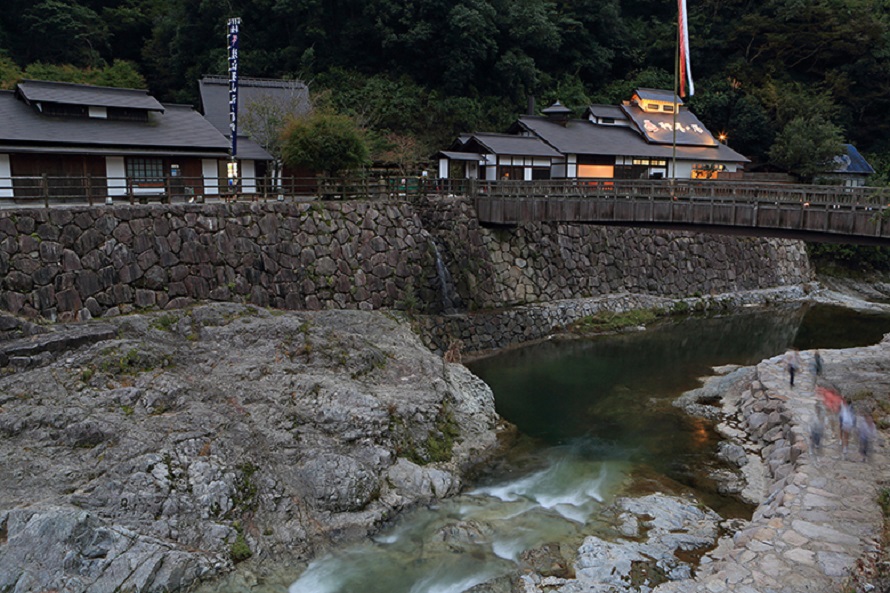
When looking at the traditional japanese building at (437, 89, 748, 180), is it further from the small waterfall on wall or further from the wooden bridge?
the small waterfall on wall

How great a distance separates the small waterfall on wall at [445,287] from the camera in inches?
1099

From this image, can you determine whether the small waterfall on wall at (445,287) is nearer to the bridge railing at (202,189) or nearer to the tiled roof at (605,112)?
the bridge railing at (202,189)

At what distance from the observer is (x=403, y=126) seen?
4953 centimetres

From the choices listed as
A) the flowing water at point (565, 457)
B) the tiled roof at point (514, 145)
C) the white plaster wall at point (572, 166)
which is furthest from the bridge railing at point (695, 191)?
the white plaster wall at point (572, 166)

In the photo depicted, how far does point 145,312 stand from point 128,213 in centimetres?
314

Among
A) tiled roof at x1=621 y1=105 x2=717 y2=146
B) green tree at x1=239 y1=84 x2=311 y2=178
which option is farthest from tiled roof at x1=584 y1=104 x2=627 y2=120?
green tree at x1=239 y1=84 x2=311 y2=178

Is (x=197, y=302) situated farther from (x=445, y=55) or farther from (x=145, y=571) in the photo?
(x=445, y=55)

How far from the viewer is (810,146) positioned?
4750cm

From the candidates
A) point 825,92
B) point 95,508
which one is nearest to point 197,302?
point 95,508

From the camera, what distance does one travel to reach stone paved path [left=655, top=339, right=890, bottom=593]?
Result: 1088cm

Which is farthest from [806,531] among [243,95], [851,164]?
[851,164]

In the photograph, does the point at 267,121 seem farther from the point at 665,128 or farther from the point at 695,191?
the point at 665,128

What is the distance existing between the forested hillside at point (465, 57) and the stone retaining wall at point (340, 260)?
17268 mm

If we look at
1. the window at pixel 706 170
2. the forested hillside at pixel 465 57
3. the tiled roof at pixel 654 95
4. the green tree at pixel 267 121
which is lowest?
the window at pixel 706 170
